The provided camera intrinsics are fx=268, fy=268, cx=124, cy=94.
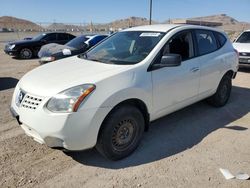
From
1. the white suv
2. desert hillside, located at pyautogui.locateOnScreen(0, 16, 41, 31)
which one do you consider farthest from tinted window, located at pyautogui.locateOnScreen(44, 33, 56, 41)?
desert hillside, located at pyautogui.locateOnScreen(0, 16, 41, 31)

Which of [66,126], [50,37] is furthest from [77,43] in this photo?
[66,126]

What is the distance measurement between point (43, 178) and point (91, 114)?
39.6 inches

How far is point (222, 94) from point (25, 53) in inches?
442

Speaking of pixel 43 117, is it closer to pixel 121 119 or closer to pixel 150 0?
pixel 121 119

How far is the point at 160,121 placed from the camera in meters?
5.00

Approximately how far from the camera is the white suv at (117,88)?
10.1 feet

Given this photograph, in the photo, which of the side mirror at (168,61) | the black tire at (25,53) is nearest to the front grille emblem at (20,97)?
the side mirror at (168,61)

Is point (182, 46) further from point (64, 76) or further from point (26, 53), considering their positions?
point (26, 53)

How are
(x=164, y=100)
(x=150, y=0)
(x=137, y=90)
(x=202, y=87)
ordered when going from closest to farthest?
(x=137, y=90) < (x=164, y=100) < (x=202, y=87) < (x=150, y=0)

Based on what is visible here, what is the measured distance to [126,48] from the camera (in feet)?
14.0

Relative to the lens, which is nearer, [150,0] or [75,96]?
[75,96]

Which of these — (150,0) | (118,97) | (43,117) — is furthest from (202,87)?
(150,0)

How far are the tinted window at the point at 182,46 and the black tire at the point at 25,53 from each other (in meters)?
11.3

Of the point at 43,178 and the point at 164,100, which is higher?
the point at 164,100
